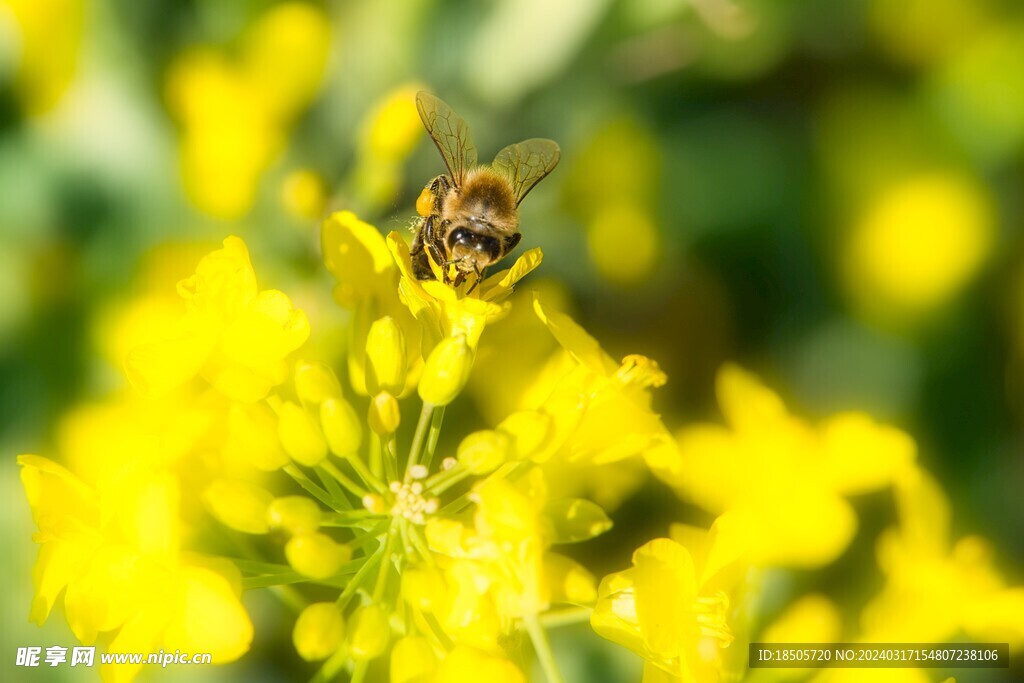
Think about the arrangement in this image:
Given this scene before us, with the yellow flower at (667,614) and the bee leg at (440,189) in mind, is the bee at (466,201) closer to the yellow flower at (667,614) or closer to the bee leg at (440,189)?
the bee leg at (440,189)

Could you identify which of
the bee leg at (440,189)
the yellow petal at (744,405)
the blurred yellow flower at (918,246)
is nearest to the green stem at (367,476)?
the bee leg at (440,189)

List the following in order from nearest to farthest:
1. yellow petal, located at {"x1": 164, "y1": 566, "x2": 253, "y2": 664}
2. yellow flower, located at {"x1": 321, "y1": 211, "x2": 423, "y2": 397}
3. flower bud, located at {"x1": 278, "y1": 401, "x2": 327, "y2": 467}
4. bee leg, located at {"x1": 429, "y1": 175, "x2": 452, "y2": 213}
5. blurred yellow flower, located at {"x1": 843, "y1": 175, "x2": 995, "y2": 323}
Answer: yellow petal, located at {"x1": 164, "y1": 566, "x2": 253, "y2": 664}, flower bud, located at {"x1": 278, "y1": 401, "x2": 327, "y2": 467}, yellow flower, located at {"x1": 321, "y1": 211, "x2": 423, "y2": 397}, bee leg, located at {"x1": 429, "y1": 175, "x2": 452, "y2": 213}, blurred yellow flower, located at {"x1": 843, "y1": 175, "x2": 995, "y2": 323}

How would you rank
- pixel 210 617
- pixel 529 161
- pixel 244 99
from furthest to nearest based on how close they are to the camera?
pixel 244 99 < pixel 529 161 < pixel 210 617

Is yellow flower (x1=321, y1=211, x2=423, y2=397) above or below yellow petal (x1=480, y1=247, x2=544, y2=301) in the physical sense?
above

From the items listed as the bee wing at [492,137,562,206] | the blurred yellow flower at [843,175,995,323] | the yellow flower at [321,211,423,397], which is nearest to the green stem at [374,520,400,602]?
the yellow flower at [321,211,423,397]

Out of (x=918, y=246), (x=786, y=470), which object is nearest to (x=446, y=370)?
(x=786, y=470)

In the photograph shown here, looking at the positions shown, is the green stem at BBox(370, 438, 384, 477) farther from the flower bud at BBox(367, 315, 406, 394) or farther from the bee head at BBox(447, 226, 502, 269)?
the bee head at BBox(447, 226, 502, 269)

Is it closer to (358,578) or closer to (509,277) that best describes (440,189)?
(509,277)
